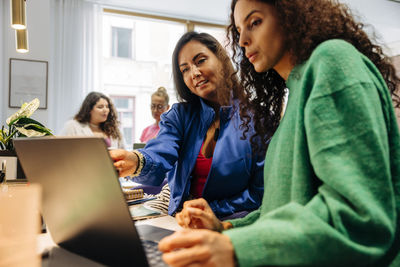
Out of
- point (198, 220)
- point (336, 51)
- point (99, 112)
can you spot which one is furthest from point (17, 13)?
point (99, 112)

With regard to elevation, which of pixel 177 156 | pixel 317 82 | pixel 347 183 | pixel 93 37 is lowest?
pixel 177 156

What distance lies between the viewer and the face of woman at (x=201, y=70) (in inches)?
52.7

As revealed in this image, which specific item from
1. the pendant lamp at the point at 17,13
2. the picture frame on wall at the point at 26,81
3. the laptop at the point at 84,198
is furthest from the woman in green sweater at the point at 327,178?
the picture frame on wall at the point at 26,81

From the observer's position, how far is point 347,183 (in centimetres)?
42

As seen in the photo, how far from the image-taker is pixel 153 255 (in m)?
0.61

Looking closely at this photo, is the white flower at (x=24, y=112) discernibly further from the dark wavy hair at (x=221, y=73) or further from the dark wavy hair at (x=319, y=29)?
the dark wavy hair at (x=319, y=29)

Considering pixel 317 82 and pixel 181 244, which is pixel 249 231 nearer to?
pixel 181 244

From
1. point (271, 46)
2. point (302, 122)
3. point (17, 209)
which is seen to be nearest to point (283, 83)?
point (271, 46)

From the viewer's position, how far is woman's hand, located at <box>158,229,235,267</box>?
15.6 inches

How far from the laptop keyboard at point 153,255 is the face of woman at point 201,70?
0.79m

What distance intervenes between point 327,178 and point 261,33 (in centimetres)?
39

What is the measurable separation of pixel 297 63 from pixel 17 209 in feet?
1.94

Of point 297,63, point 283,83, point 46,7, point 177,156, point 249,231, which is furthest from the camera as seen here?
point 46,7

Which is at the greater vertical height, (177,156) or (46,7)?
(46,7)
